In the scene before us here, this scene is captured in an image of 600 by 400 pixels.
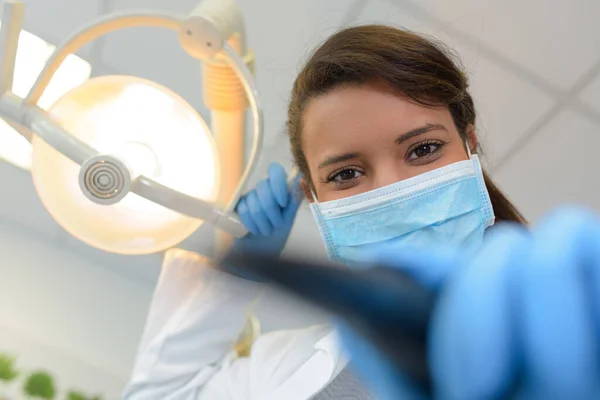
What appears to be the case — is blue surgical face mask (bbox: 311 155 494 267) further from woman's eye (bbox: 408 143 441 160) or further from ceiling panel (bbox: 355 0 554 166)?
ceiling panel (bbox: 355 0 554 166)

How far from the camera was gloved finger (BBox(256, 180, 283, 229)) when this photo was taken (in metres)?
0.90

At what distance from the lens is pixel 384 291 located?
24 cm

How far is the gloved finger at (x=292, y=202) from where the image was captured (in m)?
0.95

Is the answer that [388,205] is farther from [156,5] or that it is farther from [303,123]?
[156,5]

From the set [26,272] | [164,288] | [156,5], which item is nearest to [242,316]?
[164,288]

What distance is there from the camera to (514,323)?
0.89 feet

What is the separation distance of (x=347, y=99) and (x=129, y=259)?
4.24 feet

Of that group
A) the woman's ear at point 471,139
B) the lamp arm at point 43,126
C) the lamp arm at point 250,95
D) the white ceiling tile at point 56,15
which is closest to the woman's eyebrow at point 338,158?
the lamp arm at point 250,95

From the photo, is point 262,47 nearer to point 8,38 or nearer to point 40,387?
point 8,38

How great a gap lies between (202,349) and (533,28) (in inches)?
39.1

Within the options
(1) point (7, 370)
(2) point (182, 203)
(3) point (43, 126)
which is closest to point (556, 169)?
(2) point (182, 203)

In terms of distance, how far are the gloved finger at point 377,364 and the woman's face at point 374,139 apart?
49 centimetres

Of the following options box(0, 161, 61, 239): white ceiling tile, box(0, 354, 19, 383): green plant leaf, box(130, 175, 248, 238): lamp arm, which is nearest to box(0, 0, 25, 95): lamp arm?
box(130, 175, 248, 238): lamp arm

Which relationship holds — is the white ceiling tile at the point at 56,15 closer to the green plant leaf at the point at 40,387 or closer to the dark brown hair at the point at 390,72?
the dark brown hair at the point at 390,72
